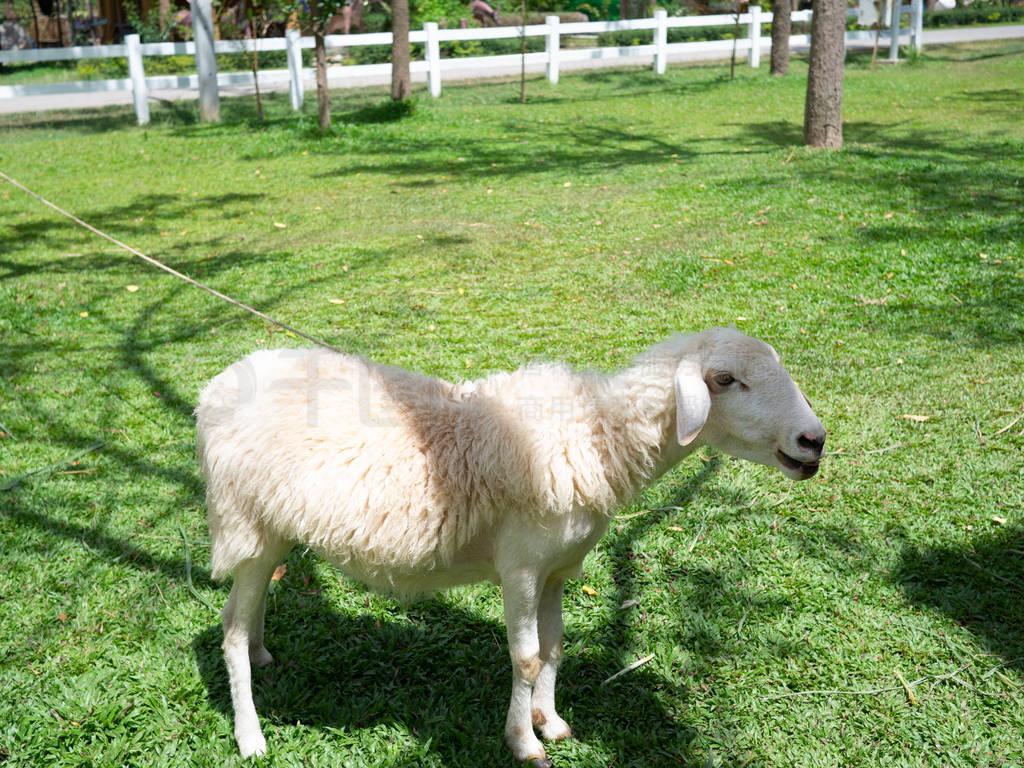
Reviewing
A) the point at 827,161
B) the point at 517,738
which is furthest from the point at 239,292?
the point at 827,161

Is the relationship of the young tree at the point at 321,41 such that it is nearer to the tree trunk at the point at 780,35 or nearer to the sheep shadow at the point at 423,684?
the tree trunk at the point at 780,35

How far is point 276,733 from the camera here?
308 centimetres

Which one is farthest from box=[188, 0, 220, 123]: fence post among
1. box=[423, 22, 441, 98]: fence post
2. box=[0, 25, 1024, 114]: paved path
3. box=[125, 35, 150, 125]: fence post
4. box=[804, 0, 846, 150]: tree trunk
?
box=[804, 0, 846, 150]: tree trunk

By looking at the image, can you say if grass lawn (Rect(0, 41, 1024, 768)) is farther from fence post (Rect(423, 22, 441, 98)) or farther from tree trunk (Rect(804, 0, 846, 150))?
fence post (Rect(423, 22, 441, 98))

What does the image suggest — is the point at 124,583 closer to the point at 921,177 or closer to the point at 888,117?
the point at 921,177

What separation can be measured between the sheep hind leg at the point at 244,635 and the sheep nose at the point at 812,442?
170 centimetres

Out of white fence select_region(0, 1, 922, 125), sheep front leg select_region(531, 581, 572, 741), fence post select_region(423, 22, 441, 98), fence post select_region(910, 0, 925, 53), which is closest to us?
sheep front leg select_region(531, 581, 572, 741)

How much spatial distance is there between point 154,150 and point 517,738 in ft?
44.0

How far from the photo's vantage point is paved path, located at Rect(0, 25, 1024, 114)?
704 inches

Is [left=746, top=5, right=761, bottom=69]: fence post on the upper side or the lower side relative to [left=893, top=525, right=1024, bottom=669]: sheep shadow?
upper

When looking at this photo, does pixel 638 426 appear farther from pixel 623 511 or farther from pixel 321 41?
pixel 321 41

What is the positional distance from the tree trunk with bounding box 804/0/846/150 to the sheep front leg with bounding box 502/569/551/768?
32.8ft

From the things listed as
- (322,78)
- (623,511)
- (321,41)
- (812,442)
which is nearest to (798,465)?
(812,442)

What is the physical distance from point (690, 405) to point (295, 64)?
642 inches
